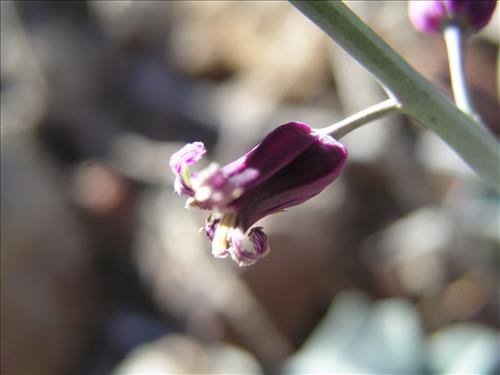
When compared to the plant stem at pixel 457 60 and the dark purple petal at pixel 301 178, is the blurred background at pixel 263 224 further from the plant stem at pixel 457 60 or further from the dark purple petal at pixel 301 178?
the dark purple petal at pixel 301 178

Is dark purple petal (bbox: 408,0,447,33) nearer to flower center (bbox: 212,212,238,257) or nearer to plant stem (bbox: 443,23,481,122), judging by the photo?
plant stem (bbox: 443,23,481,122)

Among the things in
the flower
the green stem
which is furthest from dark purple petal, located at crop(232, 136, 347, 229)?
the green stem

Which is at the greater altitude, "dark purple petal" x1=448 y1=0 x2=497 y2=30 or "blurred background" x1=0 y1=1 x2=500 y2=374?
"blurred background" x1=0 y1=1 x2=500 y2=374

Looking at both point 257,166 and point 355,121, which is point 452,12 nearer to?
point 355,121

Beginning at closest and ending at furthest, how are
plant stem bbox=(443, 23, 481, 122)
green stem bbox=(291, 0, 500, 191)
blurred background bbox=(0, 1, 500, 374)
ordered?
green stem bbox=(291, 0, 500, 191) → plant stem bbox=(443, 23, 481, 122) → blurred background bbox=(0, 1, 500, 374)

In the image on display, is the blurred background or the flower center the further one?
the blurred background

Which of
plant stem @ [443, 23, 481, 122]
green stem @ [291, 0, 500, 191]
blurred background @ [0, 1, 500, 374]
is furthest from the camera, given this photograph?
blurred background @ [0, 1, 500, 374]
